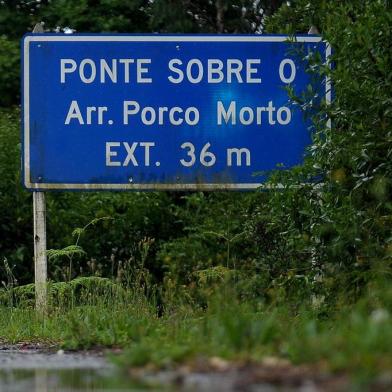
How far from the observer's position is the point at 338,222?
9.28 m

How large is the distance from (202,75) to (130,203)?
4.59 m

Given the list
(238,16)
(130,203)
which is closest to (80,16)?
(238,16)

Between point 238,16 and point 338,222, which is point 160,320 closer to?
point 338,222

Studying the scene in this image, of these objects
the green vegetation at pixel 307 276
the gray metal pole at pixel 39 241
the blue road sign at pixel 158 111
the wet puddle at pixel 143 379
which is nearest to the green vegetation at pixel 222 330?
the green vegetation at pixel 307 276

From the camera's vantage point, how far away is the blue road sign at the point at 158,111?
38.2 ft

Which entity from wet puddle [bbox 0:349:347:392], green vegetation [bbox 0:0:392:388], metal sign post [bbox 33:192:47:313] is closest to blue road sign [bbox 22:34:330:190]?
metal sign post [bbox 33:192:47:313]

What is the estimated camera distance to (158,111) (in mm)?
11695

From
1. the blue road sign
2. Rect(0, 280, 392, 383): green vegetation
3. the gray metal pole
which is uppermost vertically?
the blue road sign

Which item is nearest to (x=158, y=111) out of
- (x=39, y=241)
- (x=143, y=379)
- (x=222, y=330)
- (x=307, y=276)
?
(x=39, y=241)

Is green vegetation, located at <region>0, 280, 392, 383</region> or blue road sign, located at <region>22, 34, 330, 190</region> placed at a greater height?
blue road sign, located at <region>22, 34, 330, 190</region>

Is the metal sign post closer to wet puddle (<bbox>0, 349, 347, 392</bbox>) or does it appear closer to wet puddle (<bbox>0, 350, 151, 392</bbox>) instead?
wet puddle (<bbox>0, 350, 151, 392</bbox>)

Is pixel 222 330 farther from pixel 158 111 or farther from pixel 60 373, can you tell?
pixel 158 111

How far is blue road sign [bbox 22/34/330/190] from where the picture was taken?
11.6 meters

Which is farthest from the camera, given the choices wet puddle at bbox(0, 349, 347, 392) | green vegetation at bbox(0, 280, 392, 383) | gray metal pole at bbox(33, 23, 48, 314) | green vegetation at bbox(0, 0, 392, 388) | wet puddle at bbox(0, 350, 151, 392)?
gray metal pole at bbox(33, 23, 48, 314)
